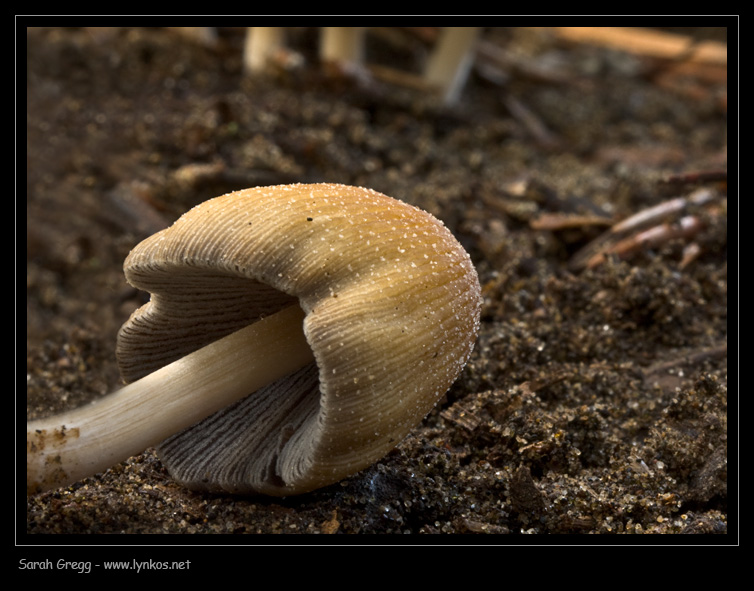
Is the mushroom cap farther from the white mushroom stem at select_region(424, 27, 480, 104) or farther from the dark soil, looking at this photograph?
the white mushroom stem at select_region(424, 27, 480, 104)

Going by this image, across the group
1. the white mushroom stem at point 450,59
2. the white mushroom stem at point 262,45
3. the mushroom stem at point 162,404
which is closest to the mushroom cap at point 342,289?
the mushroom stem at point 162,404

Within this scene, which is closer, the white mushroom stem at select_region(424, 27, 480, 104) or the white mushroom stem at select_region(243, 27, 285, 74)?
the white mushroom stem at select_region(243, 27, 285, 74)

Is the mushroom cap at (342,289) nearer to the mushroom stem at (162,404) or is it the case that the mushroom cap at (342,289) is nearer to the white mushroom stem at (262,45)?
the mushroom stem at (162,404)

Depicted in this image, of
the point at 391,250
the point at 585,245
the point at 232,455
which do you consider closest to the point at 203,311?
the point at 232,455

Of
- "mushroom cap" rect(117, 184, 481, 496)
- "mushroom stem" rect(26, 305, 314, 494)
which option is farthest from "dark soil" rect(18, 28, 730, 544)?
"mushroom cap" rect(117, 184, 481, 496)

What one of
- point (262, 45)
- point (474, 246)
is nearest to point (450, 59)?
point (262, 45)
